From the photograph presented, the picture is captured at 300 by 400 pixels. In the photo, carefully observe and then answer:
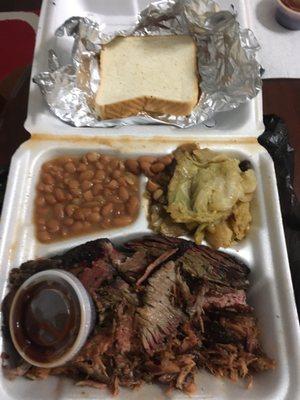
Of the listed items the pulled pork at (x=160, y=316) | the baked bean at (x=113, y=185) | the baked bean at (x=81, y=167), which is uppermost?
the baked bean at (x=81, y=167)

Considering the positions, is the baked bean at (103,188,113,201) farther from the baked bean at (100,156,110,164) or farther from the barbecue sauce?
the barbecue sauce

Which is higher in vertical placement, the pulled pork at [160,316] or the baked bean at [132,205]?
the baked bean at [132,205]

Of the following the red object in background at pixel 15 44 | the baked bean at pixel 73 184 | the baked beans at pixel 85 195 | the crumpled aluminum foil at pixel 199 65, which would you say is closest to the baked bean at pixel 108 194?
the baked beans at pixel 85 195

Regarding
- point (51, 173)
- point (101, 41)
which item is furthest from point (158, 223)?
point (101, 41)

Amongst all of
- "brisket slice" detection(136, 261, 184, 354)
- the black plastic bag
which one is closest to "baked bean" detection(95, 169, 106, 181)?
"brisket slice" detection(136, 261, 184, 354)

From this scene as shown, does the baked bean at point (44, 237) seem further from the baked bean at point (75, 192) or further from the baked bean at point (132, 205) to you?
the baked bean at point (132, 205)

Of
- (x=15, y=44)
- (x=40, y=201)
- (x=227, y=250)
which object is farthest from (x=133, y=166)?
(x=15, y=44)
